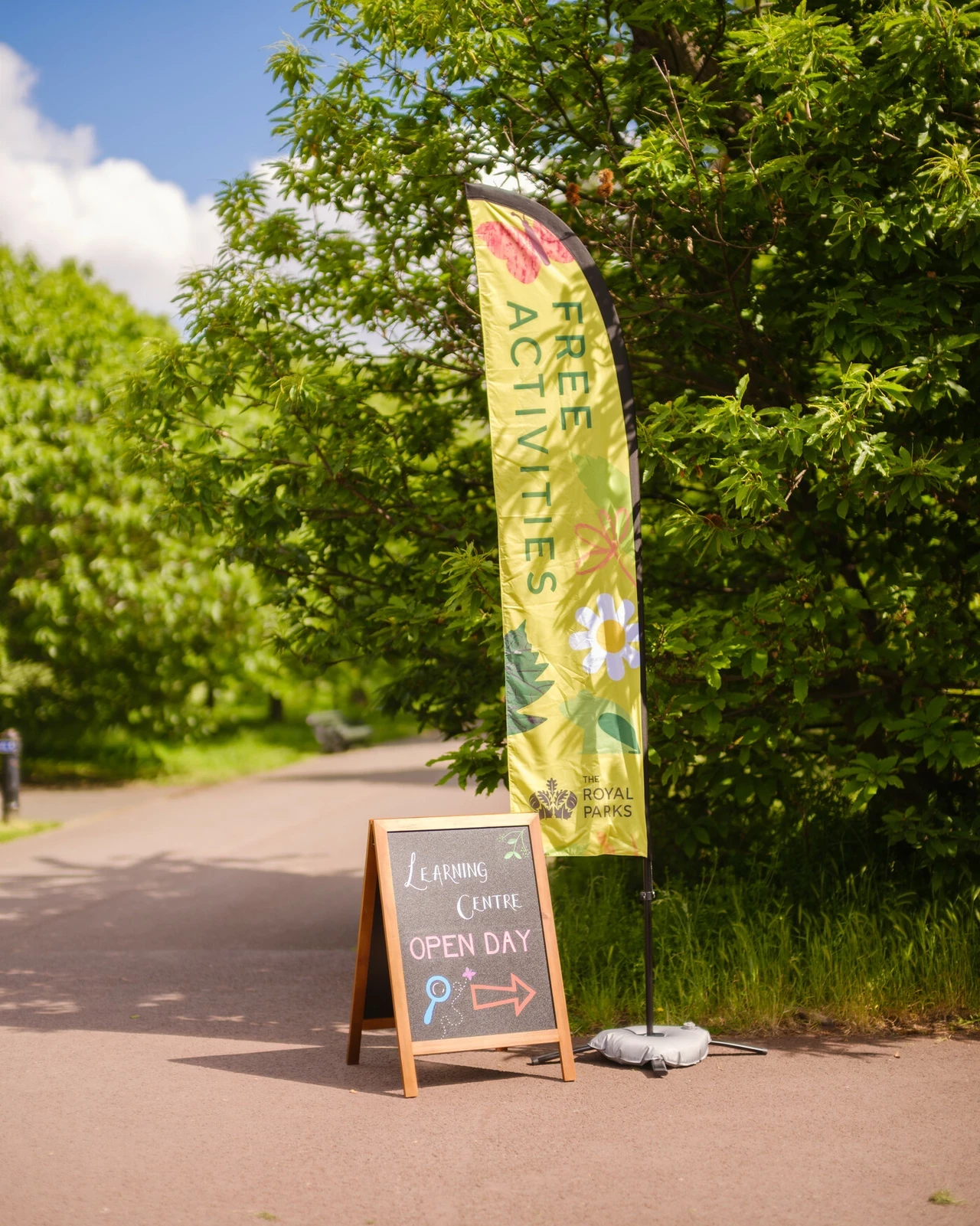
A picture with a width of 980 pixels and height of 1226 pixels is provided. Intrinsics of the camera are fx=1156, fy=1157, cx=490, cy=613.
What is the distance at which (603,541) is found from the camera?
540 cm

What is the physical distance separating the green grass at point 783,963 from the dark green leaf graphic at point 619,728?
54.3 inches

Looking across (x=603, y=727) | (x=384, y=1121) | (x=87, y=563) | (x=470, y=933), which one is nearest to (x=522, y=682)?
(x=603, y=727)

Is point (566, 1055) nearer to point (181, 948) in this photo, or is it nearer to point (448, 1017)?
point (448, 1017)

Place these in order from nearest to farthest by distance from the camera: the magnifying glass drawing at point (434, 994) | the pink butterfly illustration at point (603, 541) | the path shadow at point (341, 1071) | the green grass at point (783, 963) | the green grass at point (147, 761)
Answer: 1. the magnifying glass drawing at point (434, 994)
2. the path shadow at point (341, 1071)
3. the pink butterfly illustration at point (603, 541)
4. the green grass at point (783, 963)
5. the green grass at point (147, 761)

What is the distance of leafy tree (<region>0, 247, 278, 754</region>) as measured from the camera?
17859mm

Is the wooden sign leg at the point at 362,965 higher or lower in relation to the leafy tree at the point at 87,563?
lower

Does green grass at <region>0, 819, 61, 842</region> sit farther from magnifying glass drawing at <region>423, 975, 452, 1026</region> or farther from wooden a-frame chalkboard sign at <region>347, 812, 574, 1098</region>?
magnifying glass drawing at <region>423, 975, 452, 1026</region>

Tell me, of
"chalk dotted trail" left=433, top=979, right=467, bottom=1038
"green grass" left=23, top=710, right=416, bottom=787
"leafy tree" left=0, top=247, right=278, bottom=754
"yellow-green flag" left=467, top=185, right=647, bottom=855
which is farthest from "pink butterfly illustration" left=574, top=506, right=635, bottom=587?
"green grass" left=23, top=710, right=416, bottom=787

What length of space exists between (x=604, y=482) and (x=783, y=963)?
8.75ft

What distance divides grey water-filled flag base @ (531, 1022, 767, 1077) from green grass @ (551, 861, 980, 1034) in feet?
1.20

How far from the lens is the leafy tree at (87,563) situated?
17859 mm

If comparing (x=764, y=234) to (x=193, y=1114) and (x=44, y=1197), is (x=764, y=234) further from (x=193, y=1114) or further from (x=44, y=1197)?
(x=44, y=1197)

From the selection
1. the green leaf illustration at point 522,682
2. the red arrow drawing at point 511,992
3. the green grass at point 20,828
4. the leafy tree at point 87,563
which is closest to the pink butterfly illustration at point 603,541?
the green leaf illustration at point 522,682

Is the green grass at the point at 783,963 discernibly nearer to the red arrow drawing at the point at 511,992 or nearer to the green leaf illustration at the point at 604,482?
the red arrow drawing at the point at 511,992
